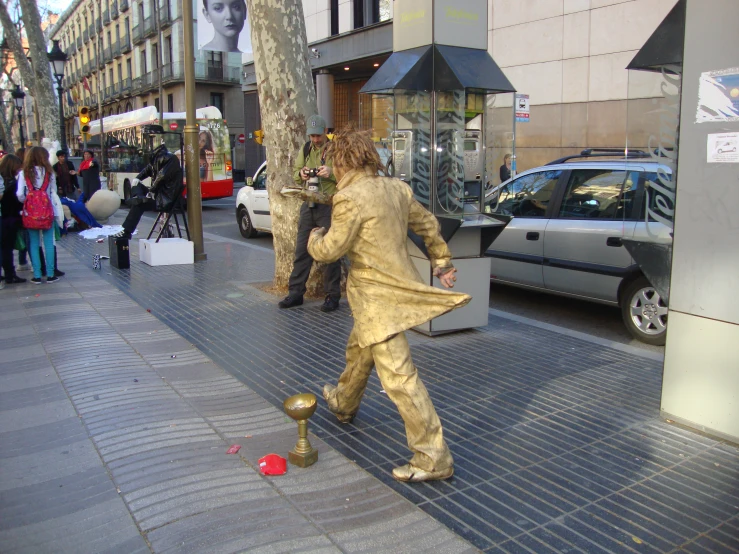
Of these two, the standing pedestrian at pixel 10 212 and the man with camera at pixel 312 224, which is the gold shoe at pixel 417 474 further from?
the standing pedestrian at pixel 10 212

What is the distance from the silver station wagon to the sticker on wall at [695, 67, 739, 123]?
6.80 feet

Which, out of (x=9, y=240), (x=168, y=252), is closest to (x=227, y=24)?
(x=168, y=252)

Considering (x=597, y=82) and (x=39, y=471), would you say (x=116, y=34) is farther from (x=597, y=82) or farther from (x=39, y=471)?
(x=39, y=471)

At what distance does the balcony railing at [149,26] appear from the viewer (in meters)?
50.4

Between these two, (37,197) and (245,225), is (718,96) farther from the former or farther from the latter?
(245,225)

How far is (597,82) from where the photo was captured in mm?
17469

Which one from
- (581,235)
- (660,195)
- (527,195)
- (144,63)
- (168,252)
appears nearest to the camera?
(660,195)

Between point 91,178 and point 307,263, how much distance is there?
1109 cm

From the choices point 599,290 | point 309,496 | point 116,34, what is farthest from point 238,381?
point 116,34

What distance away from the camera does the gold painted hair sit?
142 inches

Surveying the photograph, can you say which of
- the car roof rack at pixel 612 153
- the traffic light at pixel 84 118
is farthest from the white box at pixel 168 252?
the traffic light at pixel 84 118

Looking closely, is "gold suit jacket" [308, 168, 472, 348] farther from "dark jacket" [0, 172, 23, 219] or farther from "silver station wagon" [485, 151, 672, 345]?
"dark jacket" [0, 172, 23, 219]

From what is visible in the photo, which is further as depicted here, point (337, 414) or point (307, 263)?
point (307, 263)

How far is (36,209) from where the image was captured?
26.8 ft
